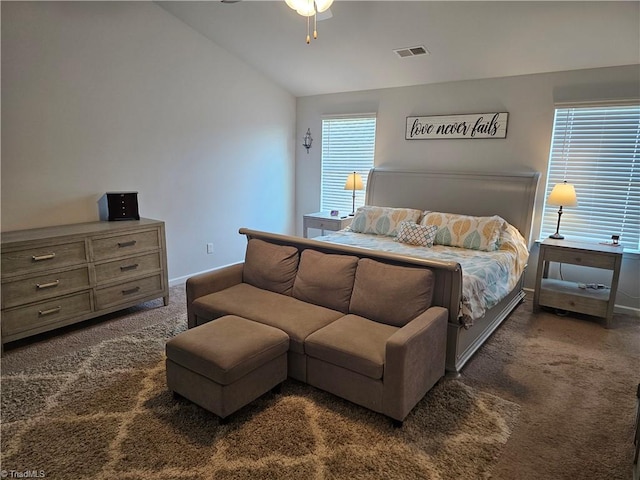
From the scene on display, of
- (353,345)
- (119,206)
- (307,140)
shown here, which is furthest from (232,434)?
(307,140)

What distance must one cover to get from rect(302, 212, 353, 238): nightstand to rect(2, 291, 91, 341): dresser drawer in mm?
2711

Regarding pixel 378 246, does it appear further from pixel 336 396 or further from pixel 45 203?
pixel 45 203

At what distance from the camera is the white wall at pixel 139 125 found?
3.30 metres

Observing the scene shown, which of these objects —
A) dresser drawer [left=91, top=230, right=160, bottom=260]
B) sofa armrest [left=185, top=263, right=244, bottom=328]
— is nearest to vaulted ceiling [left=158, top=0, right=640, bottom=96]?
dresser drawer [left=91, top=230, right=160, bottom=260]

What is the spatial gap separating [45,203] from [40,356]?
1291mm

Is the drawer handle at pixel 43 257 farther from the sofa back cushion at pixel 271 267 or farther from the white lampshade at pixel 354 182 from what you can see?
the white lampshade at pixel 354 182

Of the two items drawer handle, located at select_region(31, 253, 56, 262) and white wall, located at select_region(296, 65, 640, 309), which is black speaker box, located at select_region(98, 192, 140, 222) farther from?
white wall, located at select_region(296, 65, 640, 309)

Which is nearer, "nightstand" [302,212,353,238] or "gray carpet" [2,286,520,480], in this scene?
"gray carpet" [2,286,520,480]

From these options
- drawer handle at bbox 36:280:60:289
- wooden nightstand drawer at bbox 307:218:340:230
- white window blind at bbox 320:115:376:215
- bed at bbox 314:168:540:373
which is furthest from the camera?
white window blind at bbox 320:115:376:215

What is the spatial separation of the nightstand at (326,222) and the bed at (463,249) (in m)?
0.37

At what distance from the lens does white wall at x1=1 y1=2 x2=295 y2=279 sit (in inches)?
130

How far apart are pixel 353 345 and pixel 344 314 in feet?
1.69

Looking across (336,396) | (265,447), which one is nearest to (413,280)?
(336,396)

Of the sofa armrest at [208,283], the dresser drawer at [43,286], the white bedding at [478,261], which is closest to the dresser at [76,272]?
the dresser drawer at [43,286]
